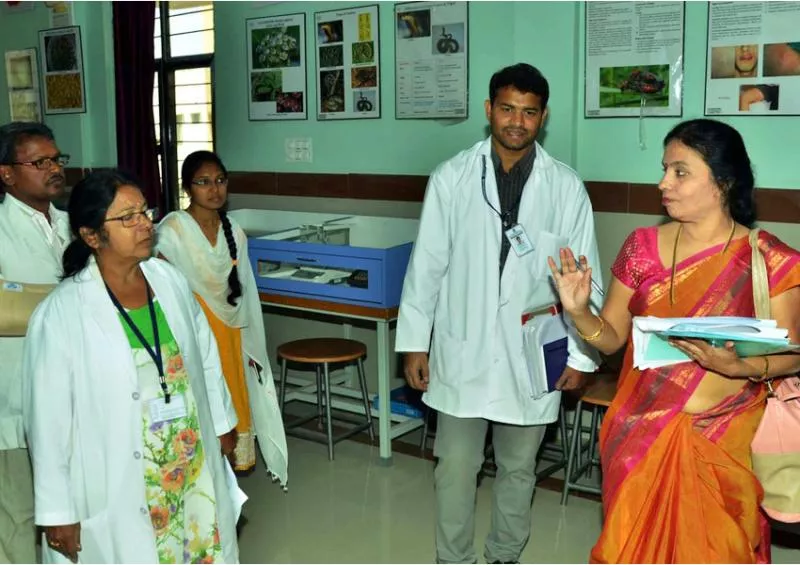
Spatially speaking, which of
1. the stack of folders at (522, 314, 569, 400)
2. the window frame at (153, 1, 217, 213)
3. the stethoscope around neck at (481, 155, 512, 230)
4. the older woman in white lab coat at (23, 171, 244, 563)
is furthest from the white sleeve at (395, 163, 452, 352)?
the window frame at (153, 1, 217, 213)

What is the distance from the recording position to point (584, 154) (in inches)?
162

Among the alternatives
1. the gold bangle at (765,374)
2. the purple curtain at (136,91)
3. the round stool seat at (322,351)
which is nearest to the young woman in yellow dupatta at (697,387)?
the gold bangle at (765,374)

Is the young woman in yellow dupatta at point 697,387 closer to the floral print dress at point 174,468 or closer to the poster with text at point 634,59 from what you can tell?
the floral print dress at point 174,468

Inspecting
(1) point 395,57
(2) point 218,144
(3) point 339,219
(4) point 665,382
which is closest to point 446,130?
(1) point 395,57

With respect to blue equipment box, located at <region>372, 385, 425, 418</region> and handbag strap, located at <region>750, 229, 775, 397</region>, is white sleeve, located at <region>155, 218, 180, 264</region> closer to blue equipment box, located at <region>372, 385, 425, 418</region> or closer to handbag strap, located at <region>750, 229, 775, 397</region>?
blue equipment box, located at <region>372, 385, 425, 418</region>

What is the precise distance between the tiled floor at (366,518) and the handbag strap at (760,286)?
1.50m

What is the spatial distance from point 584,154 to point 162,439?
2574mm

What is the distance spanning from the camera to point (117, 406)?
218 cm

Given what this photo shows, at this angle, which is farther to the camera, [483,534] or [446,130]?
[446,130]

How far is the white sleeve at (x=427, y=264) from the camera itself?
2.94 meters

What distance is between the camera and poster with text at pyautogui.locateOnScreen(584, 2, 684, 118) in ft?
12.5

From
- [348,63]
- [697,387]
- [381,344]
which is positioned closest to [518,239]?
[697,387]

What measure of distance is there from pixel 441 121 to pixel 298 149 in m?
1.07

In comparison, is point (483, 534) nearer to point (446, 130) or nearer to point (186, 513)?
point (186, 513)
